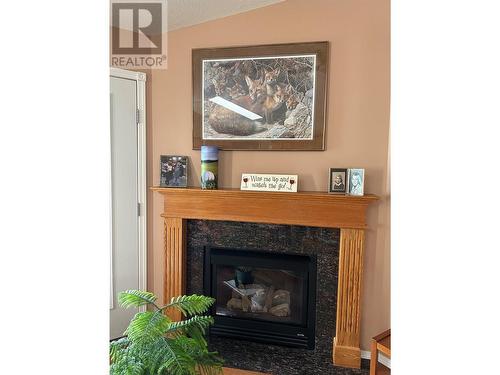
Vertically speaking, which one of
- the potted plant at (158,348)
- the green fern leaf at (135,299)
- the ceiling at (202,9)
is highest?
the ceiling at (202,9)

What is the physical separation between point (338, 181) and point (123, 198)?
1.56 m

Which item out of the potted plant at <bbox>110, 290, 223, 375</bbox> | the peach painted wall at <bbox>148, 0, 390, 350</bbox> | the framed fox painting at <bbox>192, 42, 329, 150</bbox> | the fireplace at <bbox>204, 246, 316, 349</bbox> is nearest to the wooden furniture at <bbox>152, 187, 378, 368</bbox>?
the peach painted wall at <bbox>148, 0, 390, 350</bbox>

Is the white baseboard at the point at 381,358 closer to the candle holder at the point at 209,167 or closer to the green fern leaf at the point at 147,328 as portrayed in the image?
the candle holder at the point at 209,167

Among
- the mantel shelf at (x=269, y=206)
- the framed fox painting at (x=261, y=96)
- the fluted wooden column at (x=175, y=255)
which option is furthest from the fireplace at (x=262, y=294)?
the framed fox painting at (x=261, y=96)

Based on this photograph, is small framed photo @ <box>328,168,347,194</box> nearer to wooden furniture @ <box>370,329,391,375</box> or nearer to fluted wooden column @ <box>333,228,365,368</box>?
fluted wooden column @ <box>333,228,365,368</box>

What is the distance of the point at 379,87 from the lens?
223 centimetres

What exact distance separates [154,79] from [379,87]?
5.33 ft

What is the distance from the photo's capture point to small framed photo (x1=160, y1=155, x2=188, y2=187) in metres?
2.60

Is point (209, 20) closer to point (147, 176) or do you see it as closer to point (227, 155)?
point (227, 155)

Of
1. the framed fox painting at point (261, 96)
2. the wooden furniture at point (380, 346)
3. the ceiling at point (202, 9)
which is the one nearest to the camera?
the wooden furniture at point (380, 346)

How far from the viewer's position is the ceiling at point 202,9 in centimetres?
220

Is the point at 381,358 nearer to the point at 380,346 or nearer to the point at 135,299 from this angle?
the point at 380,346

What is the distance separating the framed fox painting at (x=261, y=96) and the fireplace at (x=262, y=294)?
81cm
